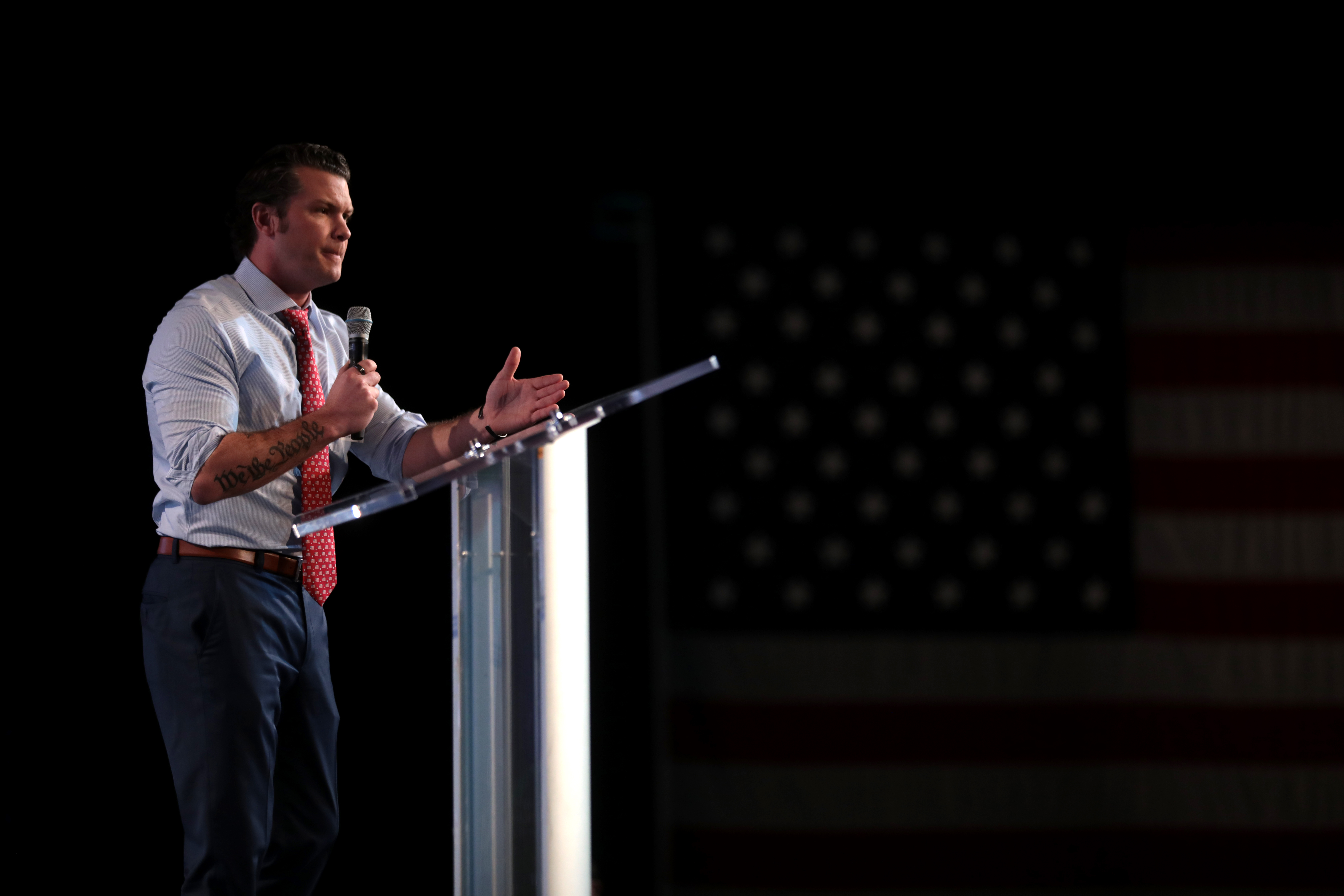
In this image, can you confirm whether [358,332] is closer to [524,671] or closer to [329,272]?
[329,272]

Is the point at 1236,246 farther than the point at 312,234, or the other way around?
the point at 1236,246

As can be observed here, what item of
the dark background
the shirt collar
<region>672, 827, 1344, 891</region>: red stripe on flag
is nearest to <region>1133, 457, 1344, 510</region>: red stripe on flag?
the dark background

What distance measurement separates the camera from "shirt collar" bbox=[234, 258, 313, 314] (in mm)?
1555

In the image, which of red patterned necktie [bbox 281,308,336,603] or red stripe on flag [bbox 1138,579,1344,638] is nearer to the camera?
red patterned necktie [bbox 281,308,336,603]

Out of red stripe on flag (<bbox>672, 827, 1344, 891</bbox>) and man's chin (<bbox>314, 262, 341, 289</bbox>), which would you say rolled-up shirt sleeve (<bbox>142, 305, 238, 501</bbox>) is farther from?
red stripe on flag (<bbox>672, 827, 1344, 891</bbox>)

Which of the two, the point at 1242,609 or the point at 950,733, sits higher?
the point at 1242,609

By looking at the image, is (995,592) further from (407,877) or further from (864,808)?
(407,877)

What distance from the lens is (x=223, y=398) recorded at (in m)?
1.39

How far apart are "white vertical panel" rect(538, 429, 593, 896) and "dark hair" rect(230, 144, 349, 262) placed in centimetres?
71

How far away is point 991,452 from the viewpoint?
123 inches

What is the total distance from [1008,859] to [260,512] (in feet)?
7.95

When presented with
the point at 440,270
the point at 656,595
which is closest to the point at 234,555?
the point at 440,270

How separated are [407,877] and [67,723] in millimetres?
844

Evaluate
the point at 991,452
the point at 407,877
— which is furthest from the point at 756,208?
the point at 407,877
